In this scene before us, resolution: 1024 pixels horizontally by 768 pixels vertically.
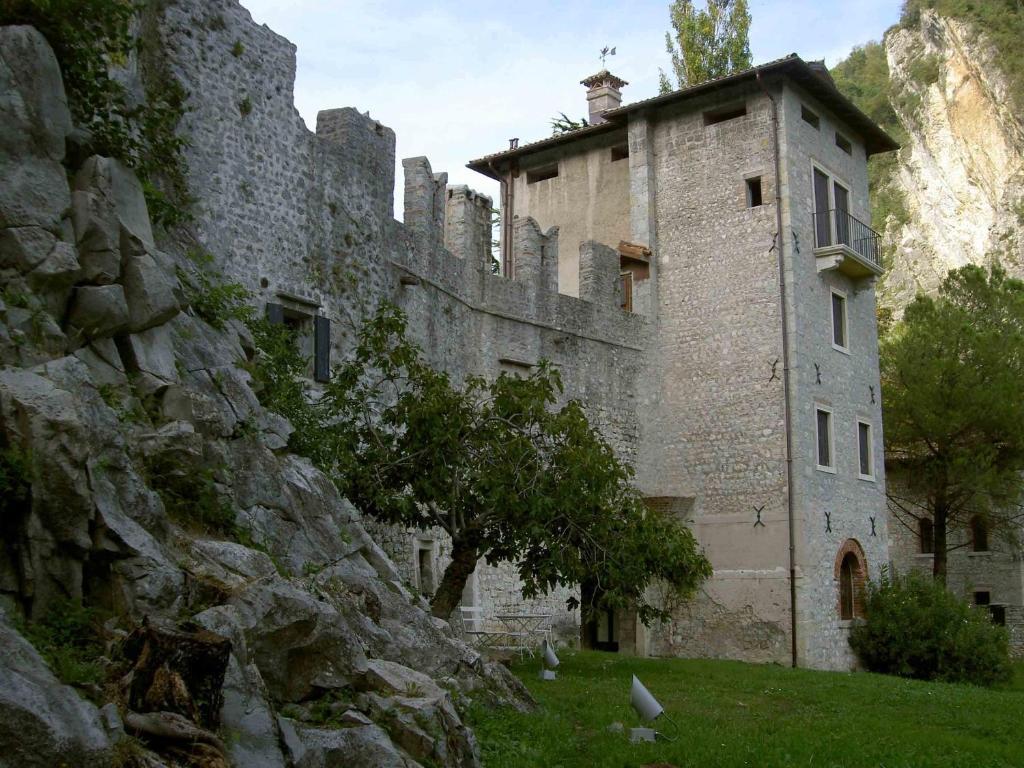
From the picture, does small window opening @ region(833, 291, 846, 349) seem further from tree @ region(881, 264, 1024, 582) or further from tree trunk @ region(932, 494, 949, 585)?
tree trunk @ region(932, 494, 949, 585)

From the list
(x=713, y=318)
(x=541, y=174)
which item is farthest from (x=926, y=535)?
(x=541, y=174)

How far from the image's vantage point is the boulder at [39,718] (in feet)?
17.7

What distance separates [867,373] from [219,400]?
17.8m

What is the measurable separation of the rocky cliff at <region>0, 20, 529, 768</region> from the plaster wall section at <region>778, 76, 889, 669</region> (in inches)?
472

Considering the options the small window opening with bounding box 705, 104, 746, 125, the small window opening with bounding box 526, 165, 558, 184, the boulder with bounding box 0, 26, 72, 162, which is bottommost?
the boulder with bounding box 0, 26, 72, 162

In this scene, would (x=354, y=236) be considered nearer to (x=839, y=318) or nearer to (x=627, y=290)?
(x=627, y=290)

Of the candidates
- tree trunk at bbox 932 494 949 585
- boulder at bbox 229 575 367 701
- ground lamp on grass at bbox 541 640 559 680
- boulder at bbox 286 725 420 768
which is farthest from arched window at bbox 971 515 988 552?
boulder at bbox 286 725 420 768

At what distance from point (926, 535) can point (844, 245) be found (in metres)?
12.4

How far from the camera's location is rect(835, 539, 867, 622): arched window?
891 inches

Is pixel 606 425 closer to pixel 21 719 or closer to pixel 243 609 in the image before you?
pixel 243 609

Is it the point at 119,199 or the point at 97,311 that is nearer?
the point at 97,311

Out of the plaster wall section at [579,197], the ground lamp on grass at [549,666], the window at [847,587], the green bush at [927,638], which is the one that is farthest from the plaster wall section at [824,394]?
the ground lamp on grass at [549,666]

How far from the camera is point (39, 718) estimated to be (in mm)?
5484

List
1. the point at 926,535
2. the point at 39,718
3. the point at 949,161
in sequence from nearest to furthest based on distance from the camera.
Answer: the point at 39,718
the point at 926,535
the point at 949,161
